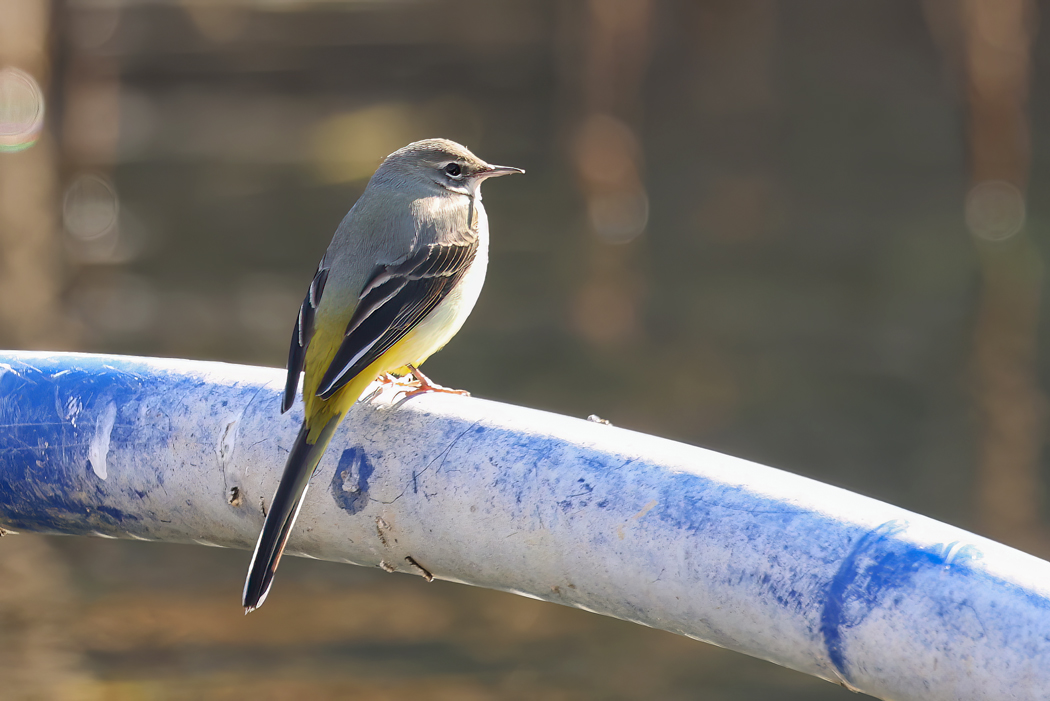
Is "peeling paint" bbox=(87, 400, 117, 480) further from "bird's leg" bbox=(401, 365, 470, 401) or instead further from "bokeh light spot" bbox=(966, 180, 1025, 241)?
"bokeh light spot" bbox=(966, 180, 1025, 241)

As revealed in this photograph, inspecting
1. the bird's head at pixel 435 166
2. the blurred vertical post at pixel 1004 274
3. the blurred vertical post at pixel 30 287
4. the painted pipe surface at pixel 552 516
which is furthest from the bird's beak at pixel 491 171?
the blurred vertical post at pixel 1004 274

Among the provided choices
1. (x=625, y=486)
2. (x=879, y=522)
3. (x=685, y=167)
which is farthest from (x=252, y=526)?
(x=685, y=167)

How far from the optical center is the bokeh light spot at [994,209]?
44.1 ft

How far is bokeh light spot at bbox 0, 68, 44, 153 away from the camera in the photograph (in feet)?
43.4

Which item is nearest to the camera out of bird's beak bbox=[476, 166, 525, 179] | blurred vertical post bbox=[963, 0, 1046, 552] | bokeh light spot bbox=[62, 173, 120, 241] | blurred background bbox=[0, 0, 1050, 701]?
bird's beak bbox=[476, 166, 525, 179]

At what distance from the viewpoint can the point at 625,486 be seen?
241 centimetres

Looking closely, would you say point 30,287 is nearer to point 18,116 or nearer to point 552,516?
point 18,116

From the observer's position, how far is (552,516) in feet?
8.05

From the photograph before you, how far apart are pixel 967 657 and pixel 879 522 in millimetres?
278

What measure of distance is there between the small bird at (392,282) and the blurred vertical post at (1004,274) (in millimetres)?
4727

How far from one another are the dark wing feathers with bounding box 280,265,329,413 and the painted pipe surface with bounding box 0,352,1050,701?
61 millimetres

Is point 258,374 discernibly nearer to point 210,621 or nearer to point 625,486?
point 625,486

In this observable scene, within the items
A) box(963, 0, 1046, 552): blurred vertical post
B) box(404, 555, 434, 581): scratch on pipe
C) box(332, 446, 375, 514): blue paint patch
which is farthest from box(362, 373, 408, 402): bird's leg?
box(963, 0, 1046, 552): blurred vertical post

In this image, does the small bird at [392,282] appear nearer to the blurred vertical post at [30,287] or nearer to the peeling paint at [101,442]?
the peeling paint at [101,442]
